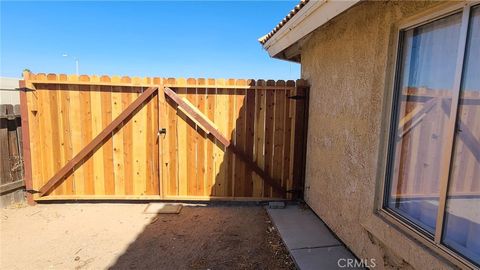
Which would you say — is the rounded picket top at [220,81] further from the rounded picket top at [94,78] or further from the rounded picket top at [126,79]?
the rounded picket top at [94,78]

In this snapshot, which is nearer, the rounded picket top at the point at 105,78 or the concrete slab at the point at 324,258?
the concrete slab at the point at 324,258

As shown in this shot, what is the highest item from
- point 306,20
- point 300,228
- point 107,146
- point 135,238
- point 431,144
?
point 306,20

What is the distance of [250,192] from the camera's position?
471 cm

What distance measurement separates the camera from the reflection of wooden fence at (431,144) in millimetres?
1642

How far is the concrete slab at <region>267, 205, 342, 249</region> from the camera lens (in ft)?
10.8

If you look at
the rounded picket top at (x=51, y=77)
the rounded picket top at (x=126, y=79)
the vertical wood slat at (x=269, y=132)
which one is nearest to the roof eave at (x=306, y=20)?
the vertical wood slat at (x=269, y=132)

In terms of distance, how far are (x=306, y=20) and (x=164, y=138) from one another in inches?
111

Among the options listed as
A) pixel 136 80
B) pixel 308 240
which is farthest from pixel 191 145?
Result: pixel 308 240

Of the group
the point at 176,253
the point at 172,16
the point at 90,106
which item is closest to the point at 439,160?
the point at 176,253

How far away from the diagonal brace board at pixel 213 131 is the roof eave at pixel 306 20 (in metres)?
1.76

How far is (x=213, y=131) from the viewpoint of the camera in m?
4.47

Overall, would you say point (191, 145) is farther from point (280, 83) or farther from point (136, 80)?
point (280, 83)

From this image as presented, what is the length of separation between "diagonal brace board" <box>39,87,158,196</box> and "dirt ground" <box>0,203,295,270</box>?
400 millimetres

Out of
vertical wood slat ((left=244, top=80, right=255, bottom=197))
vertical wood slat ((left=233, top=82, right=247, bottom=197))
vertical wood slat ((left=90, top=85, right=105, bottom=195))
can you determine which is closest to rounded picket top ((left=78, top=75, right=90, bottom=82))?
vertical wood slat ((left=90, top=85, right=105, bottom=195))
